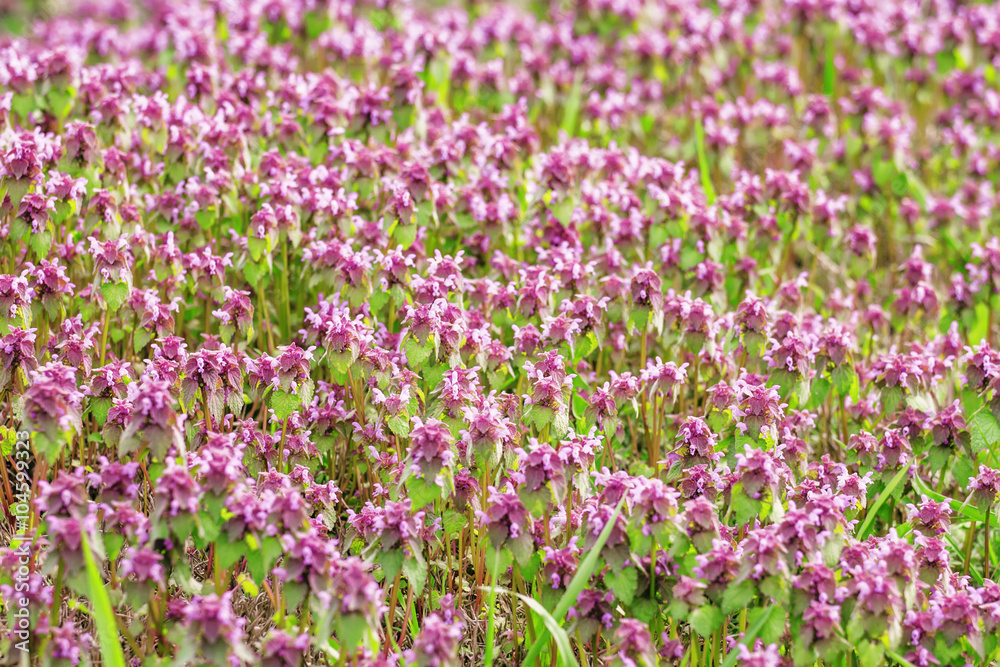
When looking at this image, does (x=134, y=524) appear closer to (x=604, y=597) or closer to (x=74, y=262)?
(x=604, y=597)

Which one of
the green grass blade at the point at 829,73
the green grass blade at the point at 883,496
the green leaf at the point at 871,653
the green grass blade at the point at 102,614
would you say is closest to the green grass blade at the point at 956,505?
the green grass blade at the point at 883,496

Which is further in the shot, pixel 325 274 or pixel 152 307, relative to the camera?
pixel 325 274

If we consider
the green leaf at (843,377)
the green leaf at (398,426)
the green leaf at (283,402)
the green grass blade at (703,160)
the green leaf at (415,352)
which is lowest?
the green leaf at (398,426)

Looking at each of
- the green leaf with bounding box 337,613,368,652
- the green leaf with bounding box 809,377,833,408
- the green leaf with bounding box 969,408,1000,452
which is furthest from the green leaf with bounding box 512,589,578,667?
the green leaf with bounding box 969,408,1000,452

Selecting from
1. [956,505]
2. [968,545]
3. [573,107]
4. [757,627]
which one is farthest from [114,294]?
[573,107]

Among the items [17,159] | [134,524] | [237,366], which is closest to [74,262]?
[17,159]

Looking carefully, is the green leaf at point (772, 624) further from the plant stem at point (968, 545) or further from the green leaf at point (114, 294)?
the green leaf at point (114, 294)
